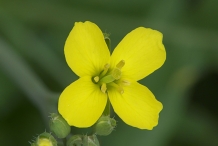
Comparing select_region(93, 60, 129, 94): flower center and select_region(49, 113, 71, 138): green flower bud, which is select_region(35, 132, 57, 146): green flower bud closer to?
select_region(49, 113, 71, 138): green flower bud

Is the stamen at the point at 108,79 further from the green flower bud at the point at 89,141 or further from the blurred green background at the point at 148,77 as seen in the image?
the blurred green background at the point at 148,77

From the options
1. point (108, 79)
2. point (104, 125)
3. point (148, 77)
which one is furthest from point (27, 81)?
point (148, 77)

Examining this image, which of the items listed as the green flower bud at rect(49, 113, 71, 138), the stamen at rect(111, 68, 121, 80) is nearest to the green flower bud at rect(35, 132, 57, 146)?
the green flower bud at rect(49, 113, 71, 138)

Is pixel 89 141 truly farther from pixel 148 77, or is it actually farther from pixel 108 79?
pixel 148 77

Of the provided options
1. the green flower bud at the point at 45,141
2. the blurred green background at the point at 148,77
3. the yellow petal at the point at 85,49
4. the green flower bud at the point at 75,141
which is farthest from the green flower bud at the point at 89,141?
the blurred green background at the point at 148,77

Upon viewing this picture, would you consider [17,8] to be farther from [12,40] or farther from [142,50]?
[142,50]

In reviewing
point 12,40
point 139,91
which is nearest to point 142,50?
point 139,91

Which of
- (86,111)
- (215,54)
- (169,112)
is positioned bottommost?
(169,112)
